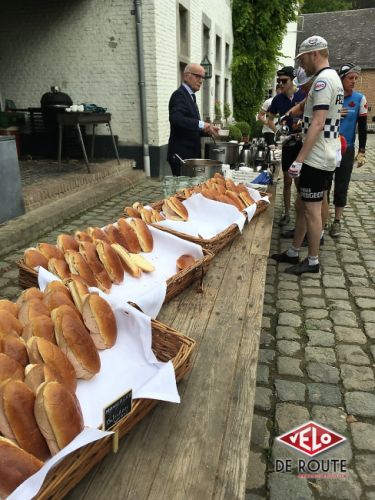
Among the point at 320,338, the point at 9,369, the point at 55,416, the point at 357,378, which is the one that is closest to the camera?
the point at 55,416

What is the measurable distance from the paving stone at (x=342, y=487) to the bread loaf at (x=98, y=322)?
1291mm

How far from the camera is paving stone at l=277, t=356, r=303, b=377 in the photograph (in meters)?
2.64

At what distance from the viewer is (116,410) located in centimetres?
106

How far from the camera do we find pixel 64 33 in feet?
25.7

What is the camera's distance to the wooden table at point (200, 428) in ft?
3.40

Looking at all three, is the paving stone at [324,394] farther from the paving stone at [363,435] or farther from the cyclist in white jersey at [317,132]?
the cyclist in white jersey at [317,132]

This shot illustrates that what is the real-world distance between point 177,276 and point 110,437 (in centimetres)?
97

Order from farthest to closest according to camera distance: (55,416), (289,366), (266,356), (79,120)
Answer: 1. (79,120)
2. (266,356)
3. (289,366)
4. (55,416)

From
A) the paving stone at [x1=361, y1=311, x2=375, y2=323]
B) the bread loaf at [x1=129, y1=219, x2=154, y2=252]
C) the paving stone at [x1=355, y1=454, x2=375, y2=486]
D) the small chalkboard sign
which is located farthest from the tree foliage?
the small chalkboard sign

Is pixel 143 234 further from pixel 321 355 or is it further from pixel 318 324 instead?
pixel 318 324

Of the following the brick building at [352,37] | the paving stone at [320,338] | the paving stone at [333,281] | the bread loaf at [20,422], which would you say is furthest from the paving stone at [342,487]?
the brick building at [352,37]

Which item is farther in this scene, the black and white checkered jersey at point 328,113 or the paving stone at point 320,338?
the black and white checkered jersey at point 328,113

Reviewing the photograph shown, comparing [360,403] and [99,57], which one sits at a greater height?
[99,57]

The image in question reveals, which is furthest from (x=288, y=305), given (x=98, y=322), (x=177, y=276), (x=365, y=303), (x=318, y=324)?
(x=98, y=322)
